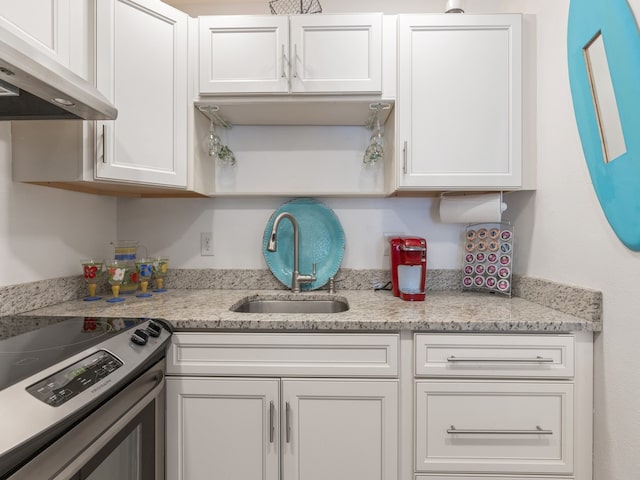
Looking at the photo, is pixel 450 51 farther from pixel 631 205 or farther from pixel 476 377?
pixel 476 377

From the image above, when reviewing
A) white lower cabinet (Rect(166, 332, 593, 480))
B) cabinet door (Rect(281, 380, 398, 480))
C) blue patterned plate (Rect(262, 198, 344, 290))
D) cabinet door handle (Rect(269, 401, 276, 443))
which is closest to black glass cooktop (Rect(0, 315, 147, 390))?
white lower cabinet (Rect(166, 332, 593, 480))

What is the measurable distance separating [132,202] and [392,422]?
5.37 ft

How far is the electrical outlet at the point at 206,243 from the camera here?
1.81 m

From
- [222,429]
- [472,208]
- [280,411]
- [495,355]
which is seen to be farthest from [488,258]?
[222,429]

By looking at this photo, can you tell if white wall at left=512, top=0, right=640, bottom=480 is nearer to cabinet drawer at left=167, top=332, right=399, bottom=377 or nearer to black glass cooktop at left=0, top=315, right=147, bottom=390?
cabinet drawer at left=167, top=332, right=399, bottom=377

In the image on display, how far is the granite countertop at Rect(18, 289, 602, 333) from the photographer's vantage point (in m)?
1.14

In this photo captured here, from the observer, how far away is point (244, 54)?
4.76 feet

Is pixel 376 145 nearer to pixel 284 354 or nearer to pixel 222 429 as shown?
pixel 284 354

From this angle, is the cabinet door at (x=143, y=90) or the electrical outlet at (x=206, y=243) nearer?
the cabinet door at (x=143, y=90)

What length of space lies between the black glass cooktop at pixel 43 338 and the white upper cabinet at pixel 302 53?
1.02 meters

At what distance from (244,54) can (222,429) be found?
1.46 meters

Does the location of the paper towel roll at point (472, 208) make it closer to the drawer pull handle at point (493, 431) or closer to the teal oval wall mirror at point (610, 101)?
the teal oval wall mirror at point (610, 101)

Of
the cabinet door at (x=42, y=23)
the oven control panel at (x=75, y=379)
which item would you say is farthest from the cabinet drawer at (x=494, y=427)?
the cabinet door at (x=42, y=23)

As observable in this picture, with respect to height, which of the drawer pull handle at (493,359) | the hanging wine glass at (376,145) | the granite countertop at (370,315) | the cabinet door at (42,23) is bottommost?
the drawer pull handle at (493,359)
